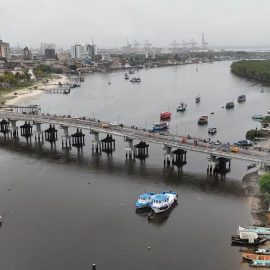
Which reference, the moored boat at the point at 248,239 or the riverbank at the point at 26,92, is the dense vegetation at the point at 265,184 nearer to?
the moored boat at the point at 248,239

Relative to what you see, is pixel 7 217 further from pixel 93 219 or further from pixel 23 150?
pixel 23 150

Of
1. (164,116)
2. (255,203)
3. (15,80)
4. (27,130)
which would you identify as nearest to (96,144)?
(27,130)

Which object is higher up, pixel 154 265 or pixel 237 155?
pixel 237 155

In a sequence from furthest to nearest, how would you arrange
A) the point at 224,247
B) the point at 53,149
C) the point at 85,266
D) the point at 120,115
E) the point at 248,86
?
the point at 248,86 < the point at 120,115 < the point at 53,149 < the point at 224,247 < the point at 85,266

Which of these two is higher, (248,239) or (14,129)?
(14,129)

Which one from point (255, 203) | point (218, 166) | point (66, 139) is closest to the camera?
point (255, 203)

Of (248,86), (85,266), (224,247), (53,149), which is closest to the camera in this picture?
(85,266)

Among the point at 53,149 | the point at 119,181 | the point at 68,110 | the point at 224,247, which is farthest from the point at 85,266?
the point at 68,110

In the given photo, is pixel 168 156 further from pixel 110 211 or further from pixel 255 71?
pixel 255 71

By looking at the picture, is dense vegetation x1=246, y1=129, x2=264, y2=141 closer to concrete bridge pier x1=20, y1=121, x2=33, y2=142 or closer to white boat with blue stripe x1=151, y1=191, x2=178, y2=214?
white boat with blue stripe x1=151, y1=191, x2=178, y2=214
